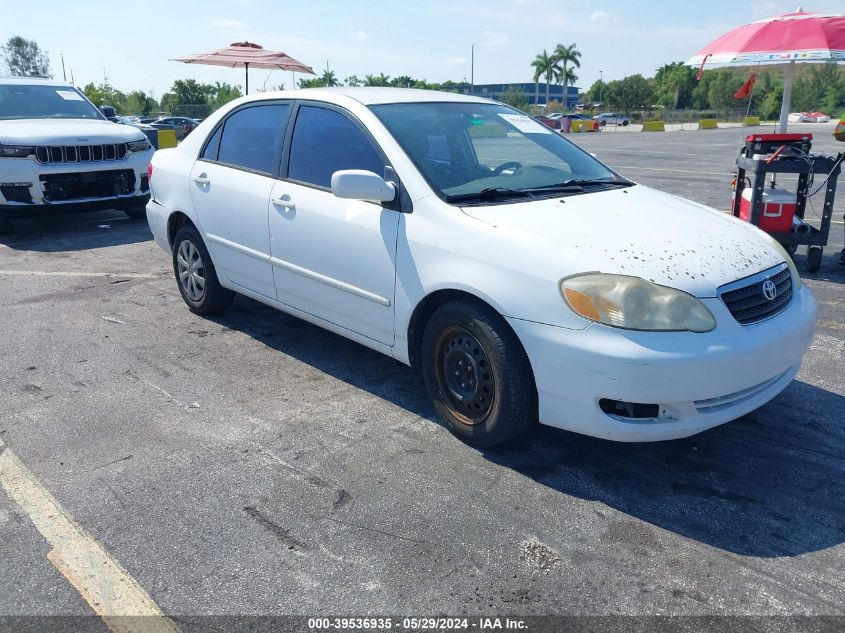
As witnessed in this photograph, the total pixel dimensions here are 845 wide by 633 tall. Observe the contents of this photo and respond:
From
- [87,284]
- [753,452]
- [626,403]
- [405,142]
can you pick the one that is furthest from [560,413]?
[87,284]

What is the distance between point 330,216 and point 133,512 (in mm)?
1817

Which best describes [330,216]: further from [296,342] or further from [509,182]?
[296,342]

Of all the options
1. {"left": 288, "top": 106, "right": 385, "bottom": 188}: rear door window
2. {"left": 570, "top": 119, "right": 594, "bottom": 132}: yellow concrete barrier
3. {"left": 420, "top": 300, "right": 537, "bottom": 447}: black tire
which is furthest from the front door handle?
{"left": 570, "top": 119, "right": 594, "bottom": 132}: yellow concrete barrier

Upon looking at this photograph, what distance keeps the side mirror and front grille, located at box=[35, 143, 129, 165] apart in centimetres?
611

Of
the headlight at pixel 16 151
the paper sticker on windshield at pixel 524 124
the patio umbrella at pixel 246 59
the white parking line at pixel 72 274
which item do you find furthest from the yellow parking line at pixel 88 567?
the patio umbrella at pixel 246 59

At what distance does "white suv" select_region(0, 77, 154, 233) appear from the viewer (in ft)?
26.7

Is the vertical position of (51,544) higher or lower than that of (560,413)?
lower

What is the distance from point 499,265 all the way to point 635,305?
0.61 m

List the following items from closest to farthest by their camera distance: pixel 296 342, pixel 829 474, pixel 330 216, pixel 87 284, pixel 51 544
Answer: pixel 51 544
pixel 829 474
pixel 330 216
pixel 296 342
pixel 87 284

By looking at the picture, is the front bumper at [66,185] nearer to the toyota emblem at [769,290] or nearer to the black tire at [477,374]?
the black tire at [477,374]

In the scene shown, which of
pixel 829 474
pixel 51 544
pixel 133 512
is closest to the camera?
pixel 51 544

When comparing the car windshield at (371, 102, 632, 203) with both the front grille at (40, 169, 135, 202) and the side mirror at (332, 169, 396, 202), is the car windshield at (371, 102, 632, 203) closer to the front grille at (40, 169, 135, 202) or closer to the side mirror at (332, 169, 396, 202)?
the side mirror at (332, 169, 396, 202)

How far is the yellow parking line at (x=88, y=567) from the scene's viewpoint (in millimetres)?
2375

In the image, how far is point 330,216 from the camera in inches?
157
